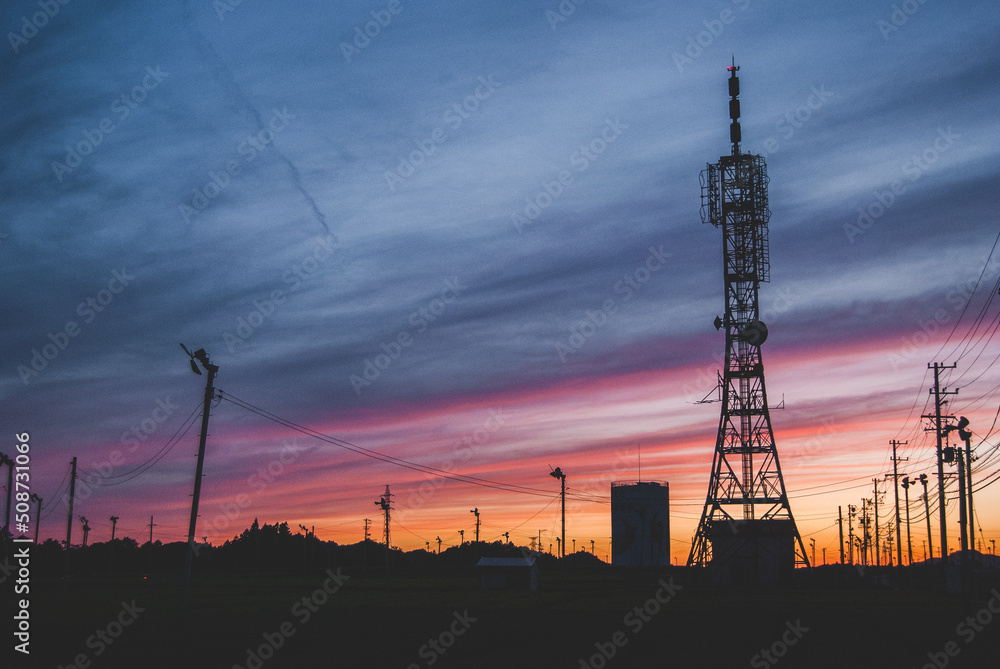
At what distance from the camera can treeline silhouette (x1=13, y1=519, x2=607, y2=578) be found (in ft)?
435

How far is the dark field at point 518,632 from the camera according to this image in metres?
30.5

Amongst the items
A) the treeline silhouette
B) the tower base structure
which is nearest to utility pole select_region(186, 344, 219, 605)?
the tower base structure

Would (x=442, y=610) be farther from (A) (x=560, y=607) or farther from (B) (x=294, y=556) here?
(B) (x=294, y=556)

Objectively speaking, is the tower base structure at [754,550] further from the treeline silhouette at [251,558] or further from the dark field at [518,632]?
the treeline silhouette at [251,558]

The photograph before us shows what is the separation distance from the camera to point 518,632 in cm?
3959

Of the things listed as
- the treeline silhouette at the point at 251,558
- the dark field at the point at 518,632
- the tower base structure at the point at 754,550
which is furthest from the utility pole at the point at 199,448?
the treeline silhouette at the point at 251,558

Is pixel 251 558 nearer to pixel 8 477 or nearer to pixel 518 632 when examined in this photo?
pixel 8 477

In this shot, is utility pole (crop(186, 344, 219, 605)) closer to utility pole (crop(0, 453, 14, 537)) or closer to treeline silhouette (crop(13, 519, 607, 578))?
utility pole (crop(0, 453, 14, 537))

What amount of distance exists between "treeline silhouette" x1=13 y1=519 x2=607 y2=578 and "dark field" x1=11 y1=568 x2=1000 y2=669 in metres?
64.7

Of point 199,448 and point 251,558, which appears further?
point 251,558

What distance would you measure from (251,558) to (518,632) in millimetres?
114750

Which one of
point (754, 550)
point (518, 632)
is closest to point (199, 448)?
point (518, 632)

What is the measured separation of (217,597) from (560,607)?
2901 centimetres

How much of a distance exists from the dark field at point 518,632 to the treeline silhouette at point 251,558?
64.7 m
